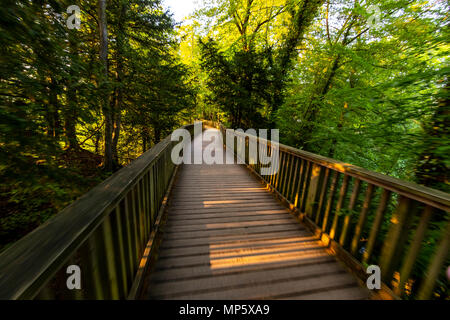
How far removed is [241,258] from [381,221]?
1.53m

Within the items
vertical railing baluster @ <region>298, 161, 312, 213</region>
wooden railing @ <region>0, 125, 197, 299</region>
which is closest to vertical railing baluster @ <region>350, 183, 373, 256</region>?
vertical railing baluster @ <region>298, 161, 312, 213</region>

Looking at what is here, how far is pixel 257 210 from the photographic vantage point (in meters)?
3.23

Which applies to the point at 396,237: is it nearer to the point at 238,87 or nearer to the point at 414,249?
the point at 414,249

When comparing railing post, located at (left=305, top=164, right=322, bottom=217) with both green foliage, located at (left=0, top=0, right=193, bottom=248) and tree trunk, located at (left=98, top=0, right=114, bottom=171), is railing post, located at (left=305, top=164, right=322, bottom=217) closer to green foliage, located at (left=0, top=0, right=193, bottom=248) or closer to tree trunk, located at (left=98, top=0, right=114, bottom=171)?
green foliage, located at (left=0, top=0, right=193, bottom=248)

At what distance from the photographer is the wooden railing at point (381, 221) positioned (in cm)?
137

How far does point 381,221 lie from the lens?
1742 mm

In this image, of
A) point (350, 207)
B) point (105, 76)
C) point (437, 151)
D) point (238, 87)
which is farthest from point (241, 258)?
point (238, 87)

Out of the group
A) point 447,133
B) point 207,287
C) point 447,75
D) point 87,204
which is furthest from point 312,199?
point 87,204

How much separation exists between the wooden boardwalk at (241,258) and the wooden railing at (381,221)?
0.25m

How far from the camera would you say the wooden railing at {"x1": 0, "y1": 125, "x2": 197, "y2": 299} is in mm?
607

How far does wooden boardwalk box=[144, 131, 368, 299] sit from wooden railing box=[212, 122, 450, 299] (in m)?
0.25
